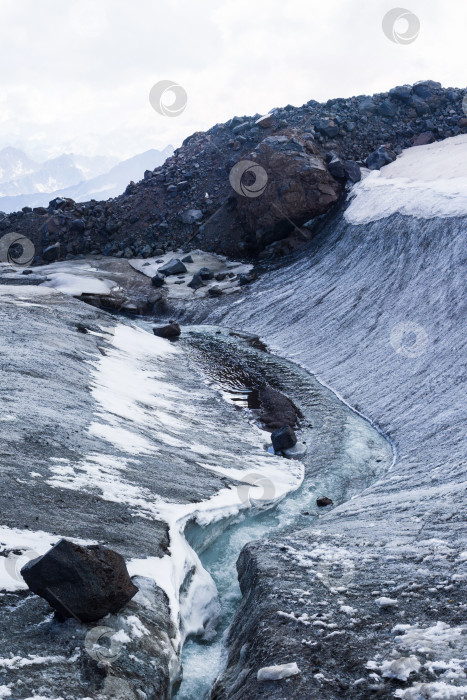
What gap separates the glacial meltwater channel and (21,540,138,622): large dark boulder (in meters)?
2.18

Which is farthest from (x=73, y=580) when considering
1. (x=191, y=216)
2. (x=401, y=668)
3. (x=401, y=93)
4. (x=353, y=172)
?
(x=401, y=93)

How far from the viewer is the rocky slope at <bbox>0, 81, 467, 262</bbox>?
48.0m

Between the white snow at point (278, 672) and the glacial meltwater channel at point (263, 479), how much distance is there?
6.71ft

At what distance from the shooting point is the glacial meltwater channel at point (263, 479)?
11.8 m

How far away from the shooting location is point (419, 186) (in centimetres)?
3784

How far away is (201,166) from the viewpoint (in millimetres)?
58156

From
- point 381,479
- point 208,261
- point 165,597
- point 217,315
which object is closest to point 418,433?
point 381,479

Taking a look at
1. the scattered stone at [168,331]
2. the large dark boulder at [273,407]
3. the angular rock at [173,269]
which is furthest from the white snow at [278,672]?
the angular rock at [173,269]

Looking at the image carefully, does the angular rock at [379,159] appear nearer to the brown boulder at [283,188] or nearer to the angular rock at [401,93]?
the brown boulder at [283,188]

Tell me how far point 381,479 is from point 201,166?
4453 cm

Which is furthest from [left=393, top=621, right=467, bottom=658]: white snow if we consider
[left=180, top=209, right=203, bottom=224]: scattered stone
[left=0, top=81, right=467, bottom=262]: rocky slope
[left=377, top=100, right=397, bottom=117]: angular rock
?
[left=377, top=100, right=397, bottom=117]: angular rock

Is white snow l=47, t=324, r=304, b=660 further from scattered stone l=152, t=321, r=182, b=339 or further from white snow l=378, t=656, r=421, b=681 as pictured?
scattered stone l=152, t=321, r=182, b=339

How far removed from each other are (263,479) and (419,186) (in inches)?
984

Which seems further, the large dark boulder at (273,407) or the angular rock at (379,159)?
the angular rock at (379,159)
